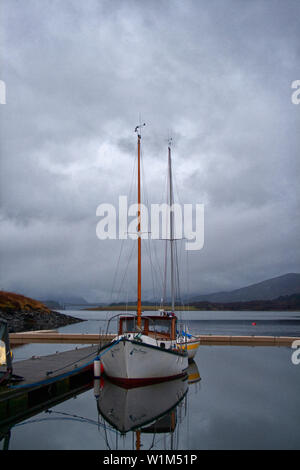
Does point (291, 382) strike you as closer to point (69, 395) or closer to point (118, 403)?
point (118, 403)

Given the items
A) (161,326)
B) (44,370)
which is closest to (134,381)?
(44,370)

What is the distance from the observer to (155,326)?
74.1ft

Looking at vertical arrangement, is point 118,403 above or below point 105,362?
below

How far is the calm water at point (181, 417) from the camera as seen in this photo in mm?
11984

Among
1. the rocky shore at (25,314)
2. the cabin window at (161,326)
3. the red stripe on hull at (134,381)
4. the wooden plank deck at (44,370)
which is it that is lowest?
the rocky shore at (25,314)

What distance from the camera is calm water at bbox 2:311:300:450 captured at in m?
12.0

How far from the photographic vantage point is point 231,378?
22.5 m

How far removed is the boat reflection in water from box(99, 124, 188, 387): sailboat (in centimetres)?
51

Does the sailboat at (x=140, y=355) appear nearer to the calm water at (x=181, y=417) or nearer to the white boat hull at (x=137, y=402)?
the white boat hull at (x=137, y=402)

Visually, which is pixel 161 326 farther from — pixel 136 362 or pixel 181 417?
pixel 181 417

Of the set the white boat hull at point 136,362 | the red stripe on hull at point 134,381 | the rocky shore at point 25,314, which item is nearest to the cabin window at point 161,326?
the white boat hull at point 136,362

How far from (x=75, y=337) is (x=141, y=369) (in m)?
24.6

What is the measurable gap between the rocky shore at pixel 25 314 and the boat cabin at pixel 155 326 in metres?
49.0
